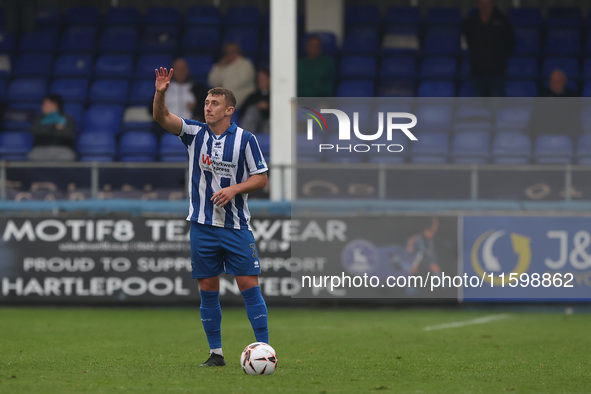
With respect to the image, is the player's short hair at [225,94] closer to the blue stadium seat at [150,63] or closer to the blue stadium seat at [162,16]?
the blue stadium seat at [150,63]

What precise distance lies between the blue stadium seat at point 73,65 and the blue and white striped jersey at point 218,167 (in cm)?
959

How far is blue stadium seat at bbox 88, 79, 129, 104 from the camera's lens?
14969 millimetres

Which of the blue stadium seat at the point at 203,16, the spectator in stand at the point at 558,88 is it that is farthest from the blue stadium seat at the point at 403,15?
the spectator in stand at the point at 558,88

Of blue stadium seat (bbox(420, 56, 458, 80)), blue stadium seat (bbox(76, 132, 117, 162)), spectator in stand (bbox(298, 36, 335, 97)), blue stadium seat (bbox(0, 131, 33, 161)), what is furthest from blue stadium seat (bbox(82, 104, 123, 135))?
blue stadium seat (bbox(420, 56, 458, 80))

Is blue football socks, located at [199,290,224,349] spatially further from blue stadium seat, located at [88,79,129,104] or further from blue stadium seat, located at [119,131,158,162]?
blue stadium seat, located at [88,79,129,104]

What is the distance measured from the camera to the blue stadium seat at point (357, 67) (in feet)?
49.8

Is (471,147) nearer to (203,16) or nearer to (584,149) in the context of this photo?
(584,149)

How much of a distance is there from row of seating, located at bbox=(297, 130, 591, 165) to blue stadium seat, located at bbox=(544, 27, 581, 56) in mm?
4297

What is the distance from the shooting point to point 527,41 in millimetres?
15391

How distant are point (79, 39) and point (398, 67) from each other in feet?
17.6

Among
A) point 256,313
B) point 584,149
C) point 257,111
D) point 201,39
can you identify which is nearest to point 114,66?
point 201,39

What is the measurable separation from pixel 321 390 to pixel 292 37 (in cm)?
745

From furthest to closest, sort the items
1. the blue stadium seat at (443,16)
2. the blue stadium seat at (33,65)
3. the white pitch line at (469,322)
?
the blue stadium seat at (443,16)
the blue stadium seat at (33,65)
the white pitch line at (469,322)

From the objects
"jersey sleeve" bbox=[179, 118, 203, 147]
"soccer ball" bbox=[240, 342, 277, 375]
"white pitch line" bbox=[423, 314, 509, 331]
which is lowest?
"white pitch line" bbox=[423, 314, 509, 331]
